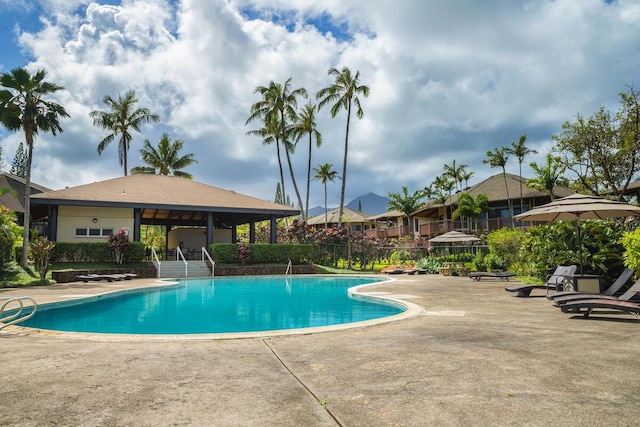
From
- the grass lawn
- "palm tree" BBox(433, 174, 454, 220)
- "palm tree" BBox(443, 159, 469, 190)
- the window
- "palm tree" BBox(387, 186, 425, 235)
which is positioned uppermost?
"palm tree" BBox(443, 159, 469, 190)

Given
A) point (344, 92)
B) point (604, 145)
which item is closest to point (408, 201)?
point (344, 92)

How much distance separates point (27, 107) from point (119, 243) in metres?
8.02

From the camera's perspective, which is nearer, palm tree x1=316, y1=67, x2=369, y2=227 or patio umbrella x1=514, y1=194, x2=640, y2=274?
patio umbrella x1=514, y1=194, x2=640, y2=274

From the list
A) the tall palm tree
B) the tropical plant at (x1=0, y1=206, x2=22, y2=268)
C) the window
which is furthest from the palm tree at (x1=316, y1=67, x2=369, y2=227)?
the tropical plant at (x1=0, y1=206, x2=22, y2=268)

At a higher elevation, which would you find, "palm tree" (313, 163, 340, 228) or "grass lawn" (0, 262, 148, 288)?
"palm tree" (313, 163, 340, 228)

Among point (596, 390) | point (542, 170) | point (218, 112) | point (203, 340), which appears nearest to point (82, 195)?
point (218, 112)

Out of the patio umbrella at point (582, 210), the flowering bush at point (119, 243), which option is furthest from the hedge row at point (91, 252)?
the patio umbrella at point (582, 210)

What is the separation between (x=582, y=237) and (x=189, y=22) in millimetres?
14820

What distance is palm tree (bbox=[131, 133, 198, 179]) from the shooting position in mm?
43844

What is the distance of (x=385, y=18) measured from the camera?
1412cm

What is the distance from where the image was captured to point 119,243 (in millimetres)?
23359

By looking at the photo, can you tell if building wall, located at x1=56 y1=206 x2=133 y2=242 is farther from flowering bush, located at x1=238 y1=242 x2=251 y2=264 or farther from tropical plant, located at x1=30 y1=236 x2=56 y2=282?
flowering bush, located at x1=238 y1=242 x2=251 y2=264

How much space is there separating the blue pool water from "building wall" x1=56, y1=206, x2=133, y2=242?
934 centimetres

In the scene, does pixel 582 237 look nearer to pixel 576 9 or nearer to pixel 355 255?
pixel 576 9
